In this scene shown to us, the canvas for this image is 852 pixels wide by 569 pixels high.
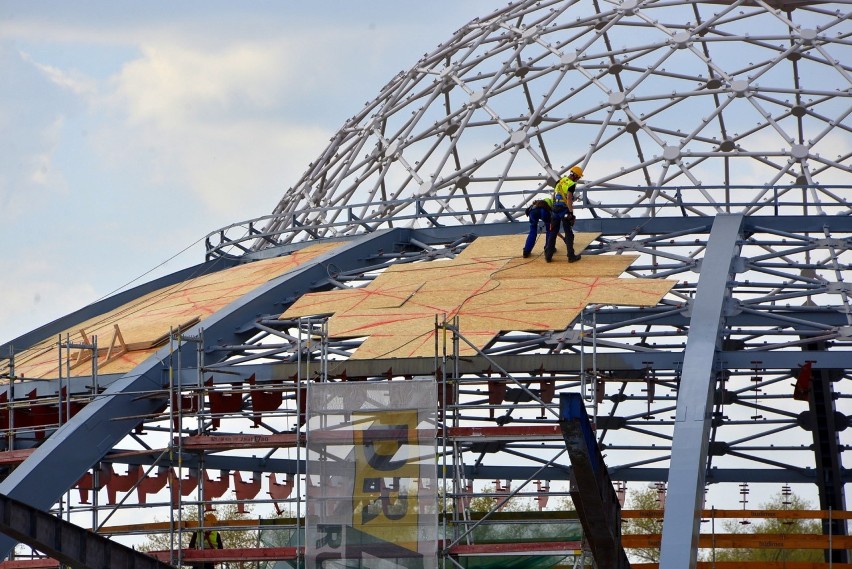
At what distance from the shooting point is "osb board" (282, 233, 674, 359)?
29.0 m

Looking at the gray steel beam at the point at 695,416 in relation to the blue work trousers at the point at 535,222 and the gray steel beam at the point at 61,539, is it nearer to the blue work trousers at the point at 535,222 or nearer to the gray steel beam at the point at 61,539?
the blue work trousers at the point at 535,222

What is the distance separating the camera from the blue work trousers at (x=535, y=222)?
3111 cm

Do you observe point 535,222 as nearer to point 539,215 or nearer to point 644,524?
point 539,215

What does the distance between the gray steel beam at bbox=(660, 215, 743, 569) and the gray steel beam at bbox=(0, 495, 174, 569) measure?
707 centimetres

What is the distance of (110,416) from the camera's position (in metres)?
28.5

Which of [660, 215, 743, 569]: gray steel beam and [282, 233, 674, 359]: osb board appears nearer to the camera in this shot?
[660, 215, 743, 569]: gray steel beam

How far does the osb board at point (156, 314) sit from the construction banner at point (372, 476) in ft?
18.6

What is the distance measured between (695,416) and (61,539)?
8.80 m

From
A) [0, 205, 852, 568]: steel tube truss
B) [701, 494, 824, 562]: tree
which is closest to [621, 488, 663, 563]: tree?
[701, 494, 824, 562]: tree

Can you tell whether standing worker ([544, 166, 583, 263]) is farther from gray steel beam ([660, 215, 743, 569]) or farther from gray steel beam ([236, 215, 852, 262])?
gray steel beam ([660, 215, 743, 569])

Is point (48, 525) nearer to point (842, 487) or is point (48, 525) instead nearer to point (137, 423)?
point (137, 423)

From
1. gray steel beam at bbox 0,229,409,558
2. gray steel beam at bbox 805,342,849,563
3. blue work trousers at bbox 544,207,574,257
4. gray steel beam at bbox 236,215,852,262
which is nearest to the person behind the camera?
gray steel beam at bbox 0,229,409,558

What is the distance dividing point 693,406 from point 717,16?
17.4 metres

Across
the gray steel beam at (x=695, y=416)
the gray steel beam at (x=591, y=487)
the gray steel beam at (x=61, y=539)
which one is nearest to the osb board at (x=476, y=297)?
the gray steel beam at (x=695, y=416)
